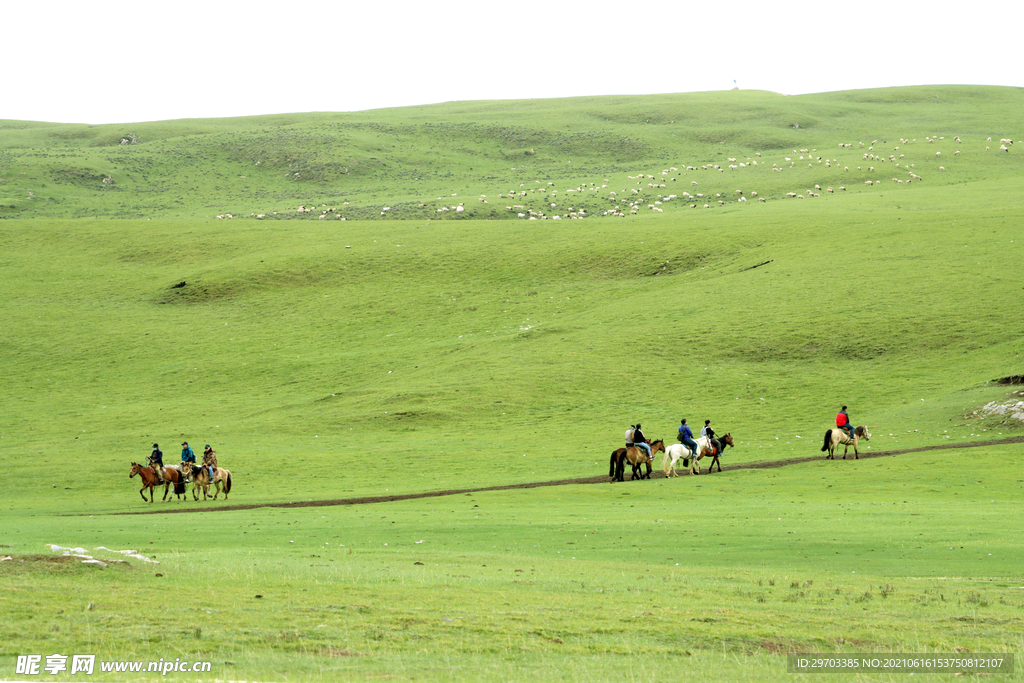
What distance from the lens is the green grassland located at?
13.2 meters

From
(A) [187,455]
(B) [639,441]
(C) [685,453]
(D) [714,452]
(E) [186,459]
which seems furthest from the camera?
(D) [714,452]

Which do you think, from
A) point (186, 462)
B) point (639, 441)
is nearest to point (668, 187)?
point (639, 441)

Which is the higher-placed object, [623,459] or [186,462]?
[623,459]

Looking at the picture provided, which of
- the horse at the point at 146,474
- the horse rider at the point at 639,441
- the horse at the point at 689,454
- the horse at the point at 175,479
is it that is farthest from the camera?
the horse at the point at 689,454

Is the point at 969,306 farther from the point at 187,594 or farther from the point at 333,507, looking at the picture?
the point at 187,594

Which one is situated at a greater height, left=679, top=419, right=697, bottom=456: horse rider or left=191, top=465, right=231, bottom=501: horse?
left=679, top=419, right=697, bottom=456: horse rider

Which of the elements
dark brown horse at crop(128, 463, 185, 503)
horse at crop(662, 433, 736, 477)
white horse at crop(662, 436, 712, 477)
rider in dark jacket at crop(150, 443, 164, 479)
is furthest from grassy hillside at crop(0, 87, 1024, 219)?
rider in dark jacket at crop(150, 443, 164, 479)

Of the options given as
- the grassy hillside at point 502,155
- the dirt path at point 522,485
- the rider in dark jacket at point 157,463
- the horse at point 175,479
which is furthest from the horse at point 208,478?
the grassy hillside at point 502,155

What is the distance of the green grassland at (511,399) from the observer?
43.2 ft

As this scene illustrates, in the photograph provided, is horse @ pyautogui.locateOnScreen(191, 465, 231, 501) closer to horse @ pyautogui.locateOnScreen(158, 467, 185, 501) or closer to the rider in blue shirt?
horse @ pyautogui.locateOnScreen(158, 467, 185, 501)

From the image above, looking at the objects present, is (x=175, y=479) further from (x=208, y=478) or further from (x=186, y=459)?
(x=208, y=478)

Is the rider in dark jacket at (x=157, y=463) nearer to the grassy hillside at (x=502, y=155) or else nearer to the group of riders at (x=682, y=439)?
the group of riders at (x=682, y=439)

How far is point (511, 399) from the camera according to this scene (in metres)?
50.0

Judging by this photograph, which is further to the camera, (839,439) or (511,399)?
(511,399)
